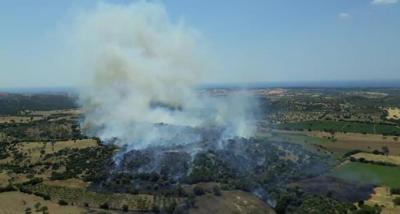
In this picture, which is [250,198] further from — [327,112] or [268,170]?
[327,112]

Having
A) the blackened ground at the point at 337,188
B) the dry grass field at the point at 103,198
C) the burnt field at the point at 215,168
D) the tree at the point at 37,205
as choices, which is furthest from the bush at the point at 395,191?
the tree at the point at 37,205

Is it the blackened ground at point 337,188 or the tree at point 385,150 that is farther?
the tree at point 385,150

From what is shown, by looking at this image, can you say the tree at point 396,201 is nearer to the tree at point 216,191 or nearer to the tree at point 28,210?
the tree at point 216,191

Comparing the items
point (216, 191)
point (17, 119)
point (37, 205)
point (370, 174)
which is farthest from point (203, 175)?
point (17, 119)

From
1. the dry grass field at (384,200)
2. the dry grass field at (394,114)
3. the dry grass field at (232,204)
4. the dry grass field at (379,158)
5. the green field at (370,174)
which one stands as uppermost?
the dry grass field at (394,114)

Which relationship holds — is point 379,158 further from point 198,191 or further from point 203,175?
point 198,191

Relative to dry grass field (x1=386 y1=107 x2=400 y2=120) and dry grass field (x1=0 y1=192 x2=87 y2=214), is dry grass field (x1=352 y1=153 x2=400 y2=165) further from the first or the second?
dry grass field (x1=0 y1=192 x2=87 y2=214)

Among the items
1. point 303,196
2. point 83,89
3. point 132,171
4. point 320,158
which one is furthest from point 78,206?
point 83,89
